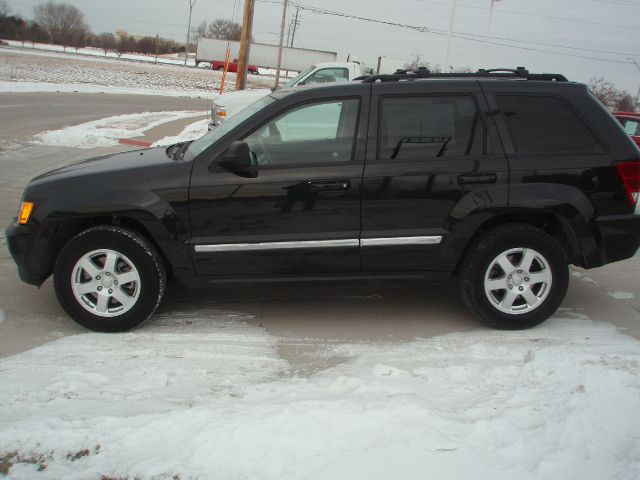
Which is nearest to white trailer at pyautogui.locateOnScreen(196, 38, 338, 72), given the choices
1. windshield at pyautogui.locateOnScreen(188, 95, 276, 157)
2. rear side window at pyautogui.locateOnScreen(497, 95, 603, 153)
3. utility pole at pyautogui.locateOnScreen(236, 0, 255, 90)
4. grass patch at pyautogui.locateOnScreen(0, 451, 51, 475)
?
utility pole at pyautogui.locateOnScreen(236, 0, 255, 90)

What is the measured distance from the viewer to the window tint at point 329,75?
12701 millimetres

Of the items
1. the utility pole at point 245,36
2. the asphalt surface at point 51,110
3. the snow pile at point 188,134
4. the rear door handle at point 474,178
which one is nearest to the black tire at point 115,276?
the rear door handle at point 474,178

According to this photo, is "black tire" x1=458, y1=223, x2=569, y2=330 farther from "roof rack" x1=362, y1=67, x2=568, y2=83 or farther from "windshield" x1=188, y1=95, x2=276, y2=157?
"windshield" x1=188, y1=95, x2=276, y2=157

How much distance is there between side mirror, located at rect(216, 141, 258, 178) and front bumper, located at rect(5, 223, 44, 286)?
4.70 ft

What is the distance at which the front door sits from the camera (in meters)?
4.15

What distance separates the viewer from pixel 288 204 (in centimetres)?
415

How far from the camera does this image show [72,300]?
4223mm

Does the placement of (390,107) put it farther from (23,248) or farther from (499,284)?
(23,248)

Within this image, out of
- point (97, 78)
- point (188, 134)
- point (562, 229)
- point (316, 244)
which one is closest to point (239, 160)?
point (316, 244)

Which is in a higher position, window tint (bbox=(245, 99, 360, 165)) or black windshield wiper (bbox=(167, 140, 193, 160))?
window tint (bbox=(245, 99, 360, 165))

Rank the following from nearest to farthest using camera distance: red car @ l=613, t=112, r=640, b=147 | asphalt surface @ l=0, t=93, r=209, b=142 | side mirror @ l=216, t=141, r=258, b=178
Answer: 1. side mirror @ l=216, t=141, r=258, b=178
2. red car @ l=613, t=112, r=640, b=147
3. asphalt surface @ l=0, t=93, r=209, b=142

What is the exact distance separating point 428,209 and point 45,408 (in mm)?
2653

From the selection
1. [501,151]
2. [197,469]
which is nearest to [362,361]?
[197,469]

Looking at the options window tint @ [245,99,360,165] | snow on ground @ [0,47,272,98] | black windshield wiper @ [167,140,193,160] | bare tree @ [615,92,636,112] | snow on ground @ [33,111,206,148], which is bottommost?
snow on ground @ [33,111,206,148]
